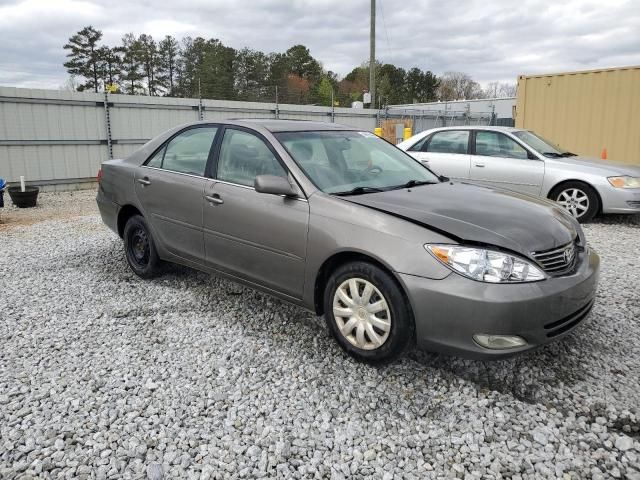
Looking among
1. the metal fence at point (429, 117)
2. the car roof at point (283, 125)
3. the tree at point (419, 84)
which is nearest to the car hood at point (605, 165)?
the car roof at point (283, 125)

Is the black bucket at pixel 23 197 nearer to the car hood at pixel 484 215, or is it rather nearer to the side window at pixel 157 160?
the side window at pixel 157 160

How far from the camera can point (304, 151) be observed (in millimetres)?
3680

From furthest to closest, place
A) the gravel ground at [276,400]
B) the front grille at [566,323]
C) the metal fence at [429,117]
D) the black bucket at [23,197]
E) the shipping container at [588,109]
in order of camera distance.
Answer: the metal fence at [429,117] < the shipping container at [588,109] < the black bucket at [23,197] < the front grille at [566,323] < the gravel ground at [276,400]

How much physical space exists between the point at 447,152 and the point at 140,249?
538cm

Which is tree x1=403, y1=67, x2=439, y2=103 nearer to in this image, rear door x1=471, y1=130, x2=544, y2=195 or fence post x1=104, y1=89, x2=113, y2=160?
fence post x1=104, y1=89, x2=113, y2=160

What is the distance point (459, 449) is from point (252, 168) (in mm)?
2359

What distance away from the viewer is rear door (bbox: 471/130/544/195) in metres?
7.58

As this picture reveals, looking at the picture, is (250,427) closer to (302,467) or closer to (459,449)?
(302,467)

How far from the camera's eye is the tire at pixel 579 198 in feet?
24.2

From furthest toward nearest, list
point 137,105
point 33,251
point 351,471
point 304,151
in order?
point 137,105, point 33,251, point 304,151, point 351,471

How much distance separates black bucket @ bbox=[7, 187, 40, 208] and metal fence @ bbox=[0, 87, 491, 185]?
158 centimetres

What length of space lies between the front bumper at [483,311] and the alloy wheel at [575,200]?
5.19 m

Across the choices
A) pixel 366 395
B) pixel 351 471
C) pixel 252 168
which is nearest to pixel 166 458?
pixel 351 471

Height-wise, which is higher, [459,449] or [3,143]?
[3,143]
